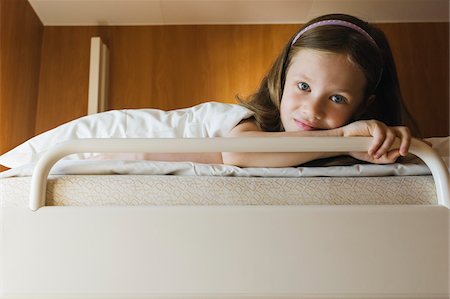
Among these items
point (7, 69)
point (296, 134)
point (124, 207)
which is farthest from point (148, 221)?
point (7, 69)

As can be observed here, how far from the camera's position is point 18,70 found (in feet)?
6.09

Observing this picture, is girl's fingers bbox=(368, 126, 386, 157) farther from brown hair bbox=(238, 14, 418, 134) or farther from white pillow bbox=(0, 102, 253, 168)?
white pillow bbox=(0, 102, 253, 168)

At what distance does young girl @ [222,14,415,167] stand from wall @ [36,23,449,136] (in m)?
0.85

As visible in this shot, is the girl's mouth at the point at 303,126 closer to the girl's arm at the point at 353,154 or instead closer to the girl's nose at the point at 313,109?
the girl's nose at the point at 313,109

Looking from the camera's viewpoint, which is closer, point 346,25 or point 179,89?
point 346,25

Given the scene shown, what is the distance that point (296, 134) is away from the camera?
85 centimetres

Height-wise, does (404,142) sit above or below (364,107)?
below

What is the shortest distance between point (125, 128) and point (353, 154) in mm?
670

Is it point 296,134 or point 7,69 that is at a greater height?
point 7,69

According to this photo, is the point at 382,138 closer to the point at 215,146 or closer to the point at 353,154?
the point at 353,154

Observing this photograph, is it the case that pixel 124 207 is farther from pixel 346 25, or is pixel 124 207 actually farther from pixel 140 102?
pixel 140 102

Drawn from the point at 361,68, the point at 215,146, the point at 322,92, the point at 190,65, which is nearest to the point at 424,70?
Result: the point at 190,65

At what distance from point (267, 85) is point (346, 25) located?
0.88 feet

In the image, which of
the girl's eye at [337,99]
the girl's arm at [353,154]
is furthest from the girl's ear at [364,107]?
the girl's arm at [353,154]
